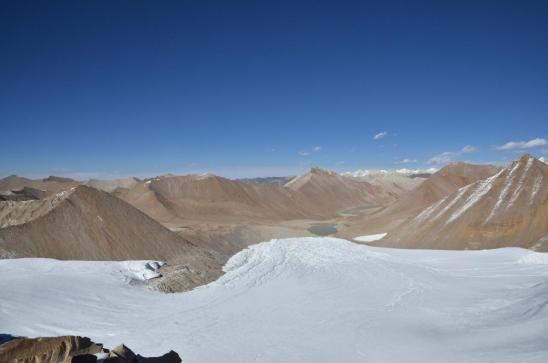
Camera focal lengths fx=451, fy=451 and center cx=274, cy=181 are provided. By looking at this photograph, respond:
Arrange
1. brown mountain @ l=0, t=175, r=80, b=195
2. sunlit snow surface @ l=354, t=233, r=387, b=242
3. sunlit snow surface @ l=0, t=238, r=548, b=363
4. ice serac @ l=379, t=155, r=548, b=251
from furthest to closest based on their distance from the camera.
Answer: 1. brown mountain @ l=0, t=175, r=80, b=195
2. sunlit snow surface @ l=354, t=233, r=387, b=242
3. ice serac @ l=379, t=155, r=548, b=251
4. sunlit snow surface @ l=0, t=238, r=548, b=363

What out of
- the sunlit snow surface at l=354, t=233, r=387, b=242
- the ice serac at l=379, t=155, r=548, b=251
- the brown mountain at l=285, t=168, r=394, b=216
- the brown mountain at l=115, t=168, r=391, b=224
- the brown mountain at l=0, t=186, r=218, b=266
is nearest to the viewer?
the brown mountain at l=0, t=186, r=218, b=266

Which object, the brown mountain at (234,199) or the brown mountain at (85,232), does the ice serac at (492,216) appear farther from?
the brown mountain at (234,199)

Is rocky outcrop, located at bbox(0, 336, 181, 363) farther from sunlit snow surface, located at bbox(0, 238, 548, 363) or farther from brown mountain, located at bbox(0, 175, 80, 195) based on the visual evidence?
brown mountain, located at bbox(0, 175, 80, 195)

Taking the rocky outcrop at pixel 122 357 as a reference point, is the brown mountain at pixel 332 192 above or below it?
above

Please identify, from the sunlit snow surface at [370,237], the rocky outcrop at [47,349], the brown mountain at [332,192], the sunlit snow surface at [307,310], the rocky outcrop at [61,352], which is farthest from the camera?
the brown mountain at [332,192]

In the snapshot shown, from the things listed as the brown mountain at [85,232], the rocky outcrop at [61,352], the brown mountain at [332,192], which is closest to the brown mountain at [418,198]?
the brown mountain at [332,192]

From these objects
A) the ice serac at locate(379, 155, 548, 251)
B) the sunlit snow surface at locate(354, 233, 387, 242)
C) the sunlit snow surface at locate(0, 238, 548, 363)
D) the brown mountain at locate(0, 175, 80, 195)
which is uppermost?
the brown mountain at locate(0, 175, 80, 195)

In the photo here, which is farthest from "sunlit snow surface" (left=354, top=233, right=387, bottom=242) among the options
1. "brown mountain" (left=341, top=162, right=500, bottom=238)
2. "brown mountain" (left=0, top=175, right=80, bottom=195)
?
"brown mountain" (left=0, top=175, right=80, bottom=195)

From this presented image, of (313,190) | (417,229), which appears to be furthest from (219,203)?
(417,229)
